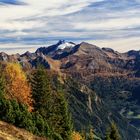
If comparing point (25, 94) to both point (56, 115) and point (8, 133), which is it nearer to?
point (56, 115)

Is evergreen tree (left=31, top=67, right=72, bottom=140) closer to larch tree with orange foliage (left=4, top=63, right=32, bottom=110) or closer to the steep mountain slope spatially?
larch tree with orange foliage (left=4, top=63, right=32, bottom=110)

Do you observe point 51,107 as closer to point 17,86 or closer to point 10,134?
point 17,86

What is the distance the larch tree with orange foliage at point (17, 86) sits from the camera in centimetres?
10408

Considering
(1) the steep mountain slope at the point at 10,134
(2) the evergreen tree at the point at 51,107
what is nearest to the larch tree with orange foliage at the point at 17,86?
(2) the evergreen tree at the point at 51,107

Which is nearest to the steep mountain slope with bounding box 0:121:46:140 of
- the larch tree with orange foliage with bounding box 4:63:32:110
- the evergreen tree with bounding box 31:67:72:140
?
the evergreen tree with bounding box 31:67:72:140

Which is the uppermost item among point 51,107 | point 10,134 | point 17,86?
point 17,86

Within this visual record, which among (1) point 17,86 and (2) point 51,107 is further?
(1) point 17,86

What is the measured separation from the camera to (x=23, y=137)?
209 ft

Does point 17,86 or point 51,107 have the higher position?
point 17,86

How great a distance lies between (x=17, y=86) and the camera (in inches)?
4274

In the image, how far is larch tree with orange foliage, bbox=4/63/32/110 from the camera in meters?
104

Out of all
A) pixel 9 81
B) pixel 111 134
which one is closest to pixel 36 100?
pixel 9 81

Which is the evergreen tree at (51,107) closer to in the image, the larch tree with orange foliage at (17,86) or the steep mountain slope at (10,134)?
the larch tree with orange foliage at (17,86)

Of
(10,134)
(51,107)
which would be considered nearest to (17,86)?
(51,107)
